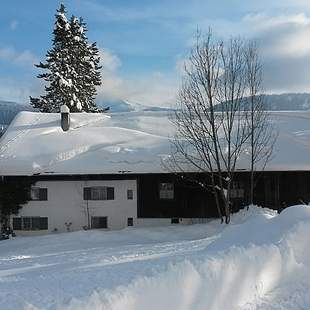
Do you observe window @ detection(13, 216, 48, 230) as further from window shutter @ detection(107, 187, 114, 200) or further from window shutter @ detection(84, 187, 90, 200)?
window shutter @ detection(107, 187, 114, 200)

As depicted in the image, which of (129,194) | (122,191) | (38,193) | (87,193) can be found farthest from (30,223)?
(129,194)

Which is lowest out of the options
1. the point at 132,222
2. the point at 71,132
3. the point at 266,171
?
the point at 132,222

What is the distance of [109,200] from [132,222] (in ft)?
5.08

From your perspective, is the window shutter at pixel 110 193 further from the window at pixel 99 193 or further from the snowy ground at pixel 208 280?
the snowy ground at pixel 208 280

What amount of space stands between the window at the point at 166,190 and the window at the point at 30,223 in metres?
5.75

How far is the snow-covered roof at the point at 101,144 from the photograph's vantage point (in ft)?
78.4

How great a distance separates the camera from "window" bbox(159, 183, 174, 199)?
2508cm

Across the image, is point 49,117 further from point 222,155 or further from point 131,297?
point 131,297

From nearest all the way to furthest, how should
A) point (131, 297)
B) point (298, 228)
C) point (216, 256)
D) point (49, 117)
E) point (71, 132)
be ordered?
point (131, 297), point (216, 256), point (298, 228), point (71, 132), point (49, 117)

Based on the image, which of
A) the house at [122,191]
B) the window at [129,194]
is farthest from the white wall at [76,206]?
the window at [129,194]

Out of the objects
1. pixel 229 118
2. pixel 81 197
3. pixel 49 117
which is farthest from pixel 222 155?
pixel 49 117

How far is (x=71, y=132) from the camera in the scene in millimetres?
28203

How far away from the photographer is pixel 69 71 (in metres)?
42.4

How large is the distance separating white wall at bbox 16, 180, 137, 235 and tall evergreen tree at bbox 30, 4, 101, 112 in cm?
1599
